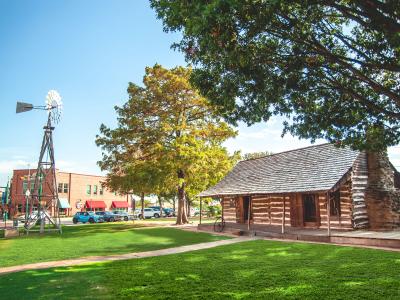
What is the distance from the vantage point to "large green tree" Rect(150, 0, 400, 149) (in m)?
6.91

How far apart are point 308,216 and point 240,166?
9876 millimetres

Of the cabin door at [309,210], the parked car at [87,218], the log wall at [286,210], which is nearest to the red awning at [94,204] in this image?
the parked car at [87,218]

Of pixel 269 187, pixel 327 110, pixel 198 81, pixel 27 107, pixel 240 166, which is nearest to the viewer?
pixel 198 81

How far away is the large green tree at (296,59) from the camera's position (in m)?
6.91

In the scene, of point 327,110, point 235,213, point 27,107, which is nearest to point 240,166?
point 235,213

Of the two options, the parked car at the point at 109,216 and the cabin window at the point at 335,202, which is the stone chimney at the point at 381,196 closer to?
the cabin window at the point at 335,202

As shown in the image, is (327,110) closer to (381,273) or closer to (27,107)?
(381,273)

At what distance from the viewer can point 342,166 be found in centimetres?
1942

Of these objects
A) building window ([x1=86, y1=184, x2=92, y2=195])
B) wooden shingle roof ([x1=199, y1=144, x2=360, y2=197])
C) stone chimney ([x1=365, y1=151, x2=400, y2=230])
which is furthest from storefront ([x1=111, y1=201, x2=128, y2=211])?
stone chimney ([x1=365, y1=151, x2=400, y2=230])

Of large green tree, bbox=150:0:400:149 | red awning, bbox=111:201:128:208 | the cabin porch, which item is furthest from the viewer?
red awning, bbox=111:201:128:208

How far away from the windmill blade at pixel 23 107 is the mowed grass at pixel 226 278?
56.3ft

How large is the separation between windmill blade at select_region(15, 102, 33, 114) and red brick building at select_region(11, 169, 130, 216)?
34.7 m

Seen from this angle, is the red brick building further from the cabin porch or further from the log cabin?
the cabin porch

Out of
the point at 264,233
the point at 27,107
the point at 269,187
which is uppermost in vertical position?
the point at 27,107
